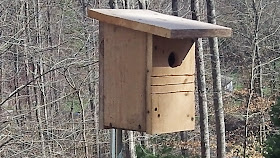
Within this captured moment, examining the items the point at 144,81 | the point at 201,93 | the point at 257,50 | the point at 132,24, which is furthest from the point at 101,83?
the point at 257,50

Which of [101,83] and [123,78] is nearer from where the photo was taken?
[123,78]

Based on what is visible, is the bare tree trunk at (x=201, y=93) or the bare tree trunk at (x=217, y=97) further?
Answer: the bare tree trunk at (x=217, y=97)

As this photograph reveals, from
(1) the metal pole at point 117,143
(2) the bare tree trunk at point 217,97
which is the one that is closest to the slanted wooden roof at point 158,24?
(1) the metal pole at point 117,143

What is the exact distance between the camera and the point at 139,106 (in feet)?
10.3

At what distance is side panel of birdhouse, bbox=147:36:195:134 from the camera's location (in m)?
3.15

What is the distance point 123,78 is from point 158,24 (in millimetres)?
426

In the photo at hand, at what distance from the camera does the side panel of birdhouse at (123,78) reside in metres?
3.16

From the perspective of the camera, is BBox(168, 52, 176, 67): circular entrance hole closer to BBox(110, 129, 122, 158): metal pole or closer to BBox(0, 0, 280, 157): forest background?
BBox(110, 129, 122, 158): metal pole

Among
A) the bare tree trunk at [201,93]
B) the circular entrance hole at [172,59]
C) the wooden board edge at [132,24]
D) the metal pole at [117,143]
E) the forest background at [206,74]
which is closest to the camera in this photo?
the wooden board edge at [132,24]

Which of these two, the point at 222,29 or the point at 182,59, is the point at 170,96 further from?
the point at 222,29

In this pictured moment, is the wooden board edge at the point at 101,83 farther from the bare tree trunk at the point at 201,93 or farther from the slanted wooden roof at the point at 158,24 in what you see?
the bare tree trunk at the point at 201,93

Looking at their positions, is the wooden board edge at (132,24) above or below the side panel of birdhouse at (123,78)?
above

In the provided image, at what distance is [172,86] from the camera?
131 inches

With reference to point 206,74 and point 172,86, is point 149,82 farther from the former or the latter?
point 206,74
